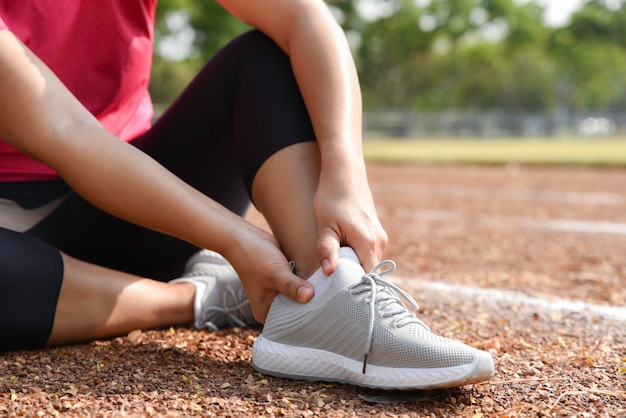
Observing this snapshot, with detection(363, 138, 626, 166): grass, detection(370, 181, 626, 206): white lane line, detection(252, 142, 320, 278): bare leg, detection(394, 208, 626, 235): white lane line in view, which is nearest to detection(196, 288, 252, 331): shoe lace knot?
detection(252, 142, 320, 278): bare leg

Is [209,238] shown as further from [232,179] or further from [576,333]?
[576,333]

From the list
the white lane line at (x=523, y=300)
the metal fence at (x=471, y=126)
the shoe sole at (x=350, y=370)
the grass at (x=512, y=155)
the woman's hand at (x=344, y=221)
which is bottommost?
the metal fence at (x=471, y=126)

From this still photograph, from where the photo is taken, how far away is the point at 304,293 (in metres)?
1.25

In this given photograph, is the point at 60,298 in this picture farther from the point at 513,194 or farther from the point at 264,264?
the point at 513,194

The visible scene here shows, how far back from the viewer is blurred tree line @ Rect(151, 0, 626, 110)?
28.7 metres

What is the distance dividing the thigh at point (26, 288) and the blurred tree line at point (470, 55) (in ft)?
66.6

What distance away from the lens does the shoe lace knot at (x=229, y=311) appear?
65.6 inches

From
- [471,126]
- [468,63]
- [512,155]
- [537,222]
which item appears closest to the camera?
[537,222]

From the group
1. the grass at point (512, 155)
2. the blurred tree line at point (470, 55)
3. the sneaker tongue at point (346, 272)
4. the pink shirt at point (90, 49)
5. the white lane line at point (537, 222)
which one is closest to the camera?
the sneaker tongue at point (346, 272)

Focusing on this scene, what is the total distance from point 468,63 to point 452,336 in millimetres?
39208

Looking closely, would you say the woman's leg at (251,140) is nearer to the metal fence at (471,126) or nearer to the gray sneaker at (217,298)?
the gray sneaker at (217,298)

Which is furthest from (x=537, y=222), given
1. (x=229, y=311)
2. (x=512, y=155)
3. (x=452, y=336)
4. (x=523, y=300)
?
(x=512, y=155)

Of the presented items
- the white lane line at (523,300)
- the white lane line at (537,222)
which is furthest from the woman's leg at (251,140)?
the white lane line at (537,222)

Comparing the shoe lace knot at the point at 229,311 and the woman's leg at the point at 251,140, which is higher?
the woman's leg at the point at 251,140
